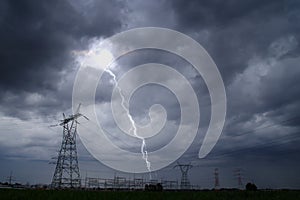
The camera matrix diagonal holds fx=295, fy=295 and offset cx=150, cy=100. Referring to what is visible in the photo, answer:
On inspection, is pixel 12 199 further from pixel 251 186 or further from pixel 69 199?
pixel 251 186

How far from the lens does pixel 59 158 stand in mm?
Result: 81812

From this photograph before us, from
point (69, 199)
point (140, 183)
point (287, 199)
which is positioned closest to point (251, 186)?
point (140, 183)

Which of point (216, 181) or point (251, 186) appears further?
point (216, 181)

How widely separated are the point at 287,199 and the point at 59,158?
72.0 m

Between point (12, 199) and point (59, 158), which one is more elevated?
point (59, 158)

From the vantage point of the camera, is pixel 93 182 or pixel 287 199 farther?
pixel 93 182

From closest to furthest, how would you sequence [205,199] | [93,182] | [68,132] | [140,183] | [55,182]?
[205,199]
[55,182]
[68,132]
[93,182]
[140,183]

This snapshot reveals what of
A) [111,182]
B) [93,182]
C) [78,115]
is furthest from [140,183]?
[78,115]

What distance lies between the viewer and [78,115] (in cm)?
9569

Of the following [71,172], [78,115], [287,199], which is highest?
[78,115]

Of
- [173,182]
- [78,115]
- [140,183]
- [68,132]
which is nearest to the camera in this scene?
[68,132]

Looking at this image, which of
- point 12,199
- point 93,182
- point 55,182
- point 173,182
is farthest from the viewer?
point 173,182

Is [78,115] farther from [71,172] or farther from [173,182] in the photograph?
[173,182]

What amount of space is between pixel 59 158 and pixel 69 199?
6917cm
